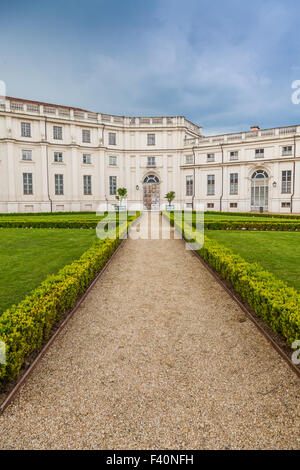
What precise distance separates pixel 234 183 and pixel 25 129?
1059 inches

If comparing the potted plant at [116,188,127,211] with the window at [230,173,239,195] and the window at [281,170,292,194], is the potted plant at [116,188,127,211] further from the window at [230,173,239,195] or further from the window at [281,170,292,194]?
the window at [281,170,292,194]

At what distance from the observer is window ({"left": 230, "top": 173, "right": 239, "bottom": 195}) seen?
1374 inches

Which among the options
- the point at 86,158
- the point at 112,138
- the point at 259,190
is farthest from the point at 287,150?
the point at 86,158

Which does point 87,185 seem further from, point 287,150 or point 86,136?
point 287,150

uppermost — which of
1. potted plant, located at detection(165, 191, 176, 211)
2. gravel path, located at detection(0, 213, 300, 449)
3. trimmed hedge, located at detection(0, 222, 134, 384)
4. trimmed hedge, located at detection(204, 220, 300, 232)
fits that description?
potted plant, located at detection(165, 191, 176, 211)

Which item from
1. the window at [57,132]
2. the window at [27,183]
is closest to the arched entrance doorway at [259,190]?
the window at [57,132]

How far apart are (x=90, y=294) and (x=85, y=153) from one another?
106ft

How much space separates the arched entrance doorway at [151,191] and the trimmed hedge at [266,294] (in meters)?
31.4

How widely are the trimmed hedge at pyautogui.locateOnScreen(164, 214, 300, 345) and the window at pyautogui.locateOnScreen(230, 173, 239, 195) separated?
2970 cm

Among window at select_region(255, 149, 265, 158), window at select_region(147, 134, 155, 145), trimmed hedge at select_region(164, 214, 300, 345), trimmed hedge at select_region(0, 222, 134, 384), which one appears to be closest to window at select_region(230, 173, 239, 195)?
window at select_region(255, 149, 265, 158)

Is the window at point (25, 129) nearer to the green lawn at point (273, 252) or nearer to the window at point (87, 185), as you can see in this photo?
the window at point (87, 185)

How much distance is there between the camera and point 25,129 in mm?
32031

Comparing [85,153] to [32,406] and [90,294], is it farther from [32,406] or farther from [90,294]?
[32,406]

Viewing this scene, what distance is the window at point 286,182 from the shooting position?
105 ft
